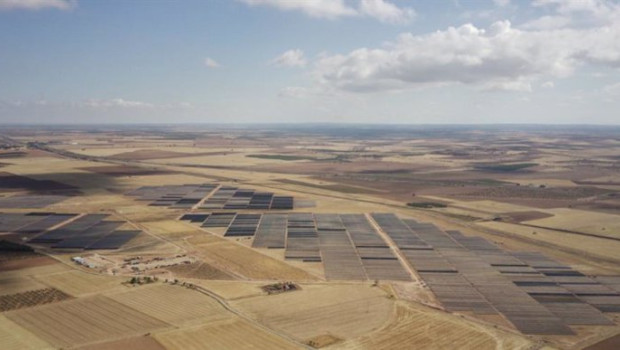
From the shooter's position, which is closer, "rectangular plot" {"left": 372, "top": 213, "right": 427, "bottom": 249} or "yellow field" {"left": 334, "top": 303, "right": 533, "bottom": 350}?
"yellow field" {"left": 334, "top": 303, "right": 533, "bottom": 350}

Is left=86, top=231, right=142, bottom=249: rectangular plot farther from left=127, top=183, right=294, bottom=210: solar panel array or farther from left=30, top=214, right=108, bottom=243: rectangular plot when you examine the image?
left=127, top=183, right=294, bottom=210: solar panel array

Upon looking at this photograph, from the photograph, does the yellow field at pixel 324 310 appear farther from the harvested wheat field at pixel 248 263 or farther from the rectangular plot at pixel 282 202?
the rectangular plot at pixel 282 202

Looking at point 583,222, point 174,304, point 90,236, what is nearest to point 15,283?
point 174,304

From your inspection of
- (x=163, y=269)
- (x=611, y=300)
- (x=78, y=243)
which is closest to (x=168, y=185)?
(x=78, y=243)

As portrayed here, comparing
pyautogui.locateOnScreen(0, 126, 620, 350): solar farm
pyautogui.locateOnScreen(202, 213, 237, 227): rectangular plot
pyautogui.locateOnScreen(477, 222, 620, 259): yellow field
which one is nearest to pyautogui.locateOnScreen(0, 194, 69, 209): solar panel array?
pyautogui.locateOnScreen(0, 126, 620, 350): solar farm

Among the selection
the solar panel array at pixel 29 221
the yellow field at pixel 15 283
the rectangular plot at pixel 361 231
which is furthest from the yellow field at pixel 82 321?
the solar panel array at pixel 29 221

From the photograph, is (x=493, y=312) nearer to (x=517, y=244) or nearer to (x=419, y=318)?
(x=419, y=318)
